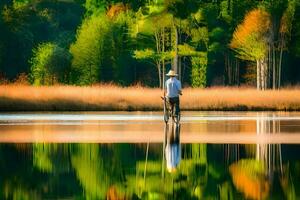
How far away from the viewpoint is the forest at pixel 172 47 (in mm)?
74750

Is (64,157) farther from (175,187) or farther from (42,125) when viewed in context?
(42,125)

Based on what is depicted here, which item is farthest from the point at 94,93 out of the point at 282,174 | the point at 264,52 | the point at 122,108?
the point at 282,174

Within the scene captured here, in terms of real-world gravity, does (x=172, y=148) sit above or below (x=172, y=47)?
below

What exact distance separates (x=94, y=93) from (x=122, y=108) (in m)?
1.83

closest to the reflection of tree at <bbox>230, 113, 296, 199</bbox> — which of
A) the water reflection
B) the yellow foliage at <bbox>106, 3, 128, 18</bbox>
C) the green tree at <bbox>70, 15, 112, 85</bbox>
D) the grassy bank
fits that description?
the water reflection

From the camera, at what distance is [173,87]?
3134cm

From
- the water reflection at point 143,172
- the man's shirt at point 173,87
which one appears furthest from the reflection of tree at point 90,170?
the man's shirt at point 173,87

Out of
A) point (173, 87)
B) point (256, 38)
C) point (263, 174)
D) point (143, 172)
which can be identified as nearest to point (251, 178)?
point (263, 174)

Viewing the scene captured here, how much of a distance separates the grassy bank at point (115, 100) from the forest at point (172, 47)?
21.4m

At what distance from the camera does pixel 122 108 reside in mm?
49406

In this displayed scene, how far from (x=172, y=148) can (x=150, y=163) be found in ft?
12.1

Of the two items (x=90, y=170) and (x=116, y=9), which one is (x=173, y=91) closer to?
(x=90, y=170)

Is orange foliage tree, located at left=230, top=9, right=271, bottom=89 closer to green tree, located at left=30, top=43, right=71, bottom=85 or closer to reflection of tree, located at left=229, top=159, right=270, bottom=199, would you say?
green tree, located at left=30, top=43, right=71, bottom=85

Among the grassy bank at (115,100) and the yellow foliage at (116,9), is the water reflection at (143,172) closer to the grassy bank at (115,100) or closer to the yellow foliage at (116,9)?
the grassy bank at (115,100)
